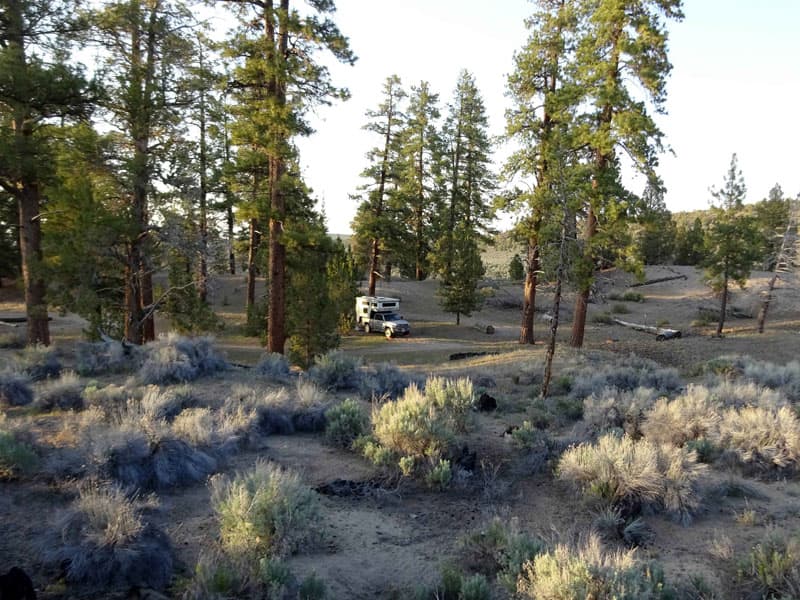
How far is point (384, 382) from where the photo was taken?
12688 mm

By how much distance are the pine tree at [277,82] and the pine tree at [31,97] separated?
418 centimetres

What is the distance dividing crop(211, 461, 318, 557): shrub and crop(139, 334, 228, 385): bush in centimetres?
684

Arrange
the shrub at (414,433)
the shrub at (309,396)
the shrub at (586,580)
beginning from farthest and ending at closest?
1. the shrub at (309,396)
2. the shrub at (414,433)
3. the shrub at (586,580)

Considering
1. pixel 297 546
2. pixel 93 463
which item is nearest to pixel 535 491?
pixel 297 546

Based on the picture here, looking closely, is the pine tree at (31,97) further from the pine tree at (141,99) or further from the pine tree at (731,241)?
the pine tree at (731,241)

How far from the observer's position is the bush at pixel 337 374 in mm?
12789

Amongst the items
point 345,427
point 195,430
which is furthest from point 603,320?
point 195,430

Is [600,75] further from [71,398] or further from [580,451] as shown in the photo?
[71,398]

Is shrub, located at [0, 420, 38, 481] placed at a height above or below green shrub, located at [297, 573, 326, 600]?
above

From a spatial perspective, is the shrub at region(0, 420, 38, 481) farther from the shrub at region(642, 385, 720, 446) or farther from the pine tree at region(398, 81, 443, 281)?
the pine tree at region(398, 81, 443, 281)

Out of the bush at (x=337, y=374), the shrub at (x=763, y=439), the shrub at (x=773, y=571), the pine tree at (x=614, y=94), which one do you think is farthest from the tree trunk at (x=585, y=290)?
the shrub at (x=773, y=571)

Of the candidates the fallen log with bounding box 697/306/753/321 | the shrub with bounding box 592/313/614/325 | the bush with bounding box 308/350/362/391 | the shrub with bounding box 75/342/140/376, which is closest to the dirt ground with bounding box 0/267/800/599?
the bush with bounding box 308/350/362/391

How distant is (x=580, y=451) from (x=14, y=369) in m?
11.0

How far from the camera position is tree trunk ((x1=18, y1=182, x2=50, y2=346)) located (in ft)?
Result: 49.2
